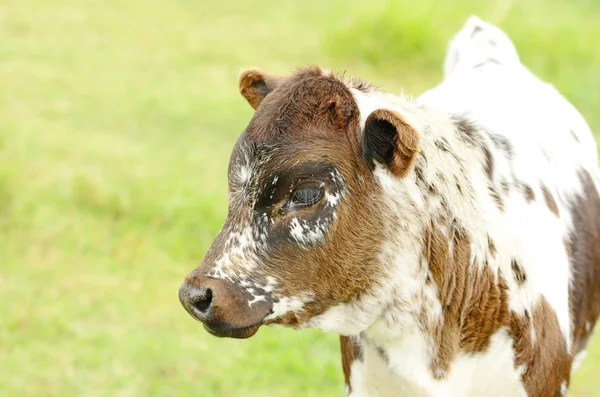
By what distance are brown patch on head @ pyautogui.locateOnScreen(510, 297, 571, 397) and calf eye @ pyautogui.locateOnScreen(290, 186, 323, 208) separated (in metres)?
0.76

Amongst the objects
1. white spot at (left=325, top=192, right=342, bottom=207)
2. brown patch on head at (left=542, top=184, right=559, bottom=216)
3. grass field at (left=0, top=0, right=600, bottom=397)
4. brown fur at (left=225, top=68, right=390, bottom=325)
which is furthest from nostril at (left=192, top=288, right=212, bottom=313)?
grass field at (left=0, top=0, right=600, bottom=397)

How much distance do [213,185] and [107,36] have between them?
10.3ft

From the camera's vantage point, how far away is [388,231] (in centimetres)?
291

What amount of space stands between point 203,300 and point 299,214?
0.35 m

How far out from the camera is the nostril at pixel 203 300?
2.75m

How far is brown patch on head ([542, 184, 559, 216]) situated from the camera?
11.1ft

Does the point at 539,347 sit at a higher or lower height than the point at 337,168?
lower

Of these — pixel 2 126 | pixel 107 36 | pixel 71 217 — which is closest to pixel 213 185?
pixel 71 217

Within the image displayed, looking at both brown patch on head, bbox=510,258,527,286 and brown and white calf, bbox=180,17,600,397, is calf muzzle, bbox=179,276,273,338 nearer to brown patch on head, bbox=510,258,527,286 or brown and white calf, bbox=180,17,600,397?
brown and white calf, bbox=180,17,600,397

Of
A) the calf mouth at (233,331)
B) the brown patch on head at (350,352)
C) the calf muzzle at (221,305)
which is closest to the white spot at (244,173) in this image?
the calf muzzle at (221,305)

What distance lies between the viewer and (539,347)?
3193 millimetres

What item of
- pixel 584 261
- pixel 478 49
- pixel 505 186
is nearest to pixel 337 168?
pixel 505 186

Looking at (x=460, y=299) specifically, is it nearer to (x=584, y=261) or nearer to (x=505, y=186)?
(x=505, y=186)

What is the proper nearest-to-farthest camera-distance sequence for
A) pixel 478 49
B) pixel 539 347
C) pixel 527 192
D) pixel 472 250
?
pixel 472 250 → pixel 539 347 → pixel 527 192 → pixel 478 49
